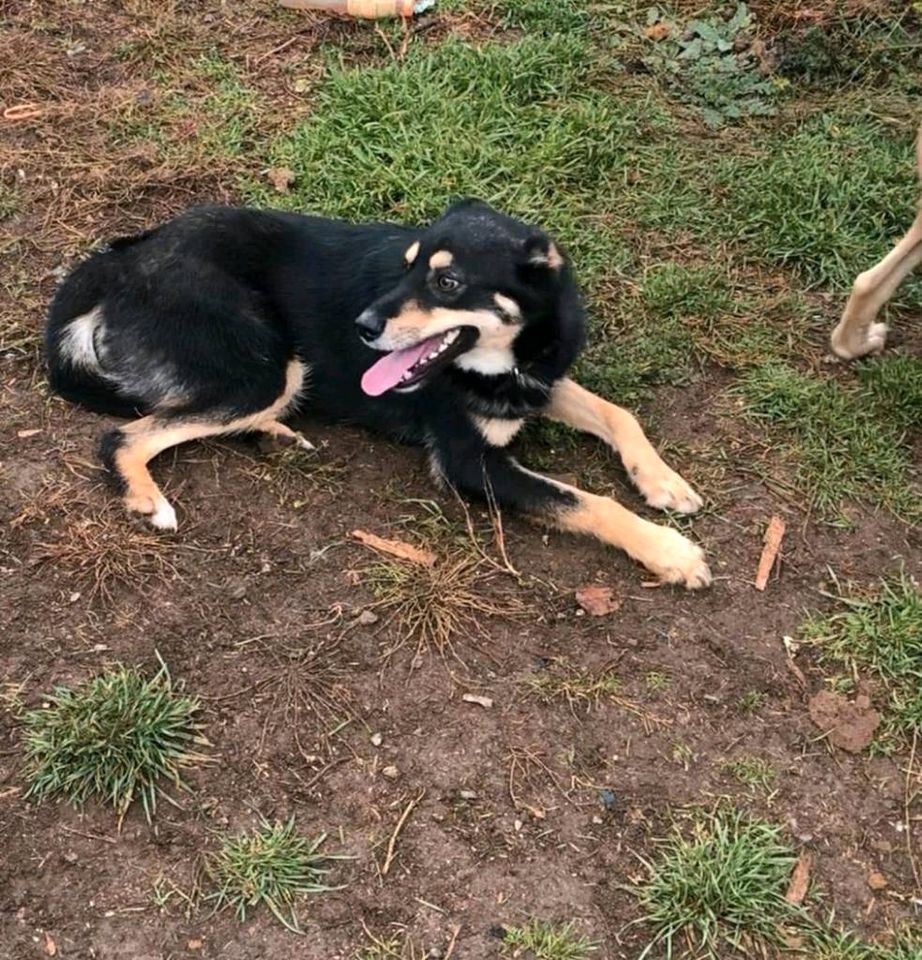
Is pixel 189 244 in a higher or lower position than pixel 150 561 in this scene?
higher

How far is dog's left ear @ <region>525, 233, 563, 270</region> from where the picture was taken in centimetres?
361

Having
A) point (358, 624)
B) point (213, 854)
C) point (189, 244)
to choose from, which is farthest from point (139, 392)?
point (213, 854)

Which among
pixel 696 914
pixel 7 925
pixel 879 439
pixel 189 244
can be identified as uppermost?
pixel 189 244

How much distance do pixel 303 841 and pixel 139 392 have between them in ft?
5.99

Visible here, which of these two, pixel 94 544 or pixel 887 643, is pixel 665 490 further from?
pixel 94 544

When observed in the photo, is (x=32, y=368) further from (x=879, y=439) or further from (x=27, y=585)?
(x=879, y=439)

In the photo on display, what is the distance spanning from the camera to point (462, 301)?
3.55 metres

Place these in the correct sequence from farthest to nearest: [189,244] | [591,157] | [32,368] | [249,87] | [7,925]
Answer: [249,87] → [591,157] → [32,368] → [189,244] → [7,925]

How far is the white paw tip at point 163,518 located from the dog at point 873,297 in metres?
2.74

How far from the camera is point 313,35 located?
19.2ft

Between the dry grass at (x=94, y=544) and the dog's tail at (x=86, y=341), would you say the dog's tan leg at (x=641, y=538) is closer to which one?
the dry grass at (x=94, y=544)

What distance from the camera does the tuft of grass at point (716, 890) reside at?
280cm

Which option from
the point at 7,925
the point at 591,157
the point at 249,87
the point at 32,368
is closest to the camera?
the point at 7,925

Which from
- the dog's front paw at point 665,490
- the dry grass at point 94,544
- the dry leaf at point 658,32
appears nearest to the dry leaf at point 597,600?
the dog's front paw at point 665,490
